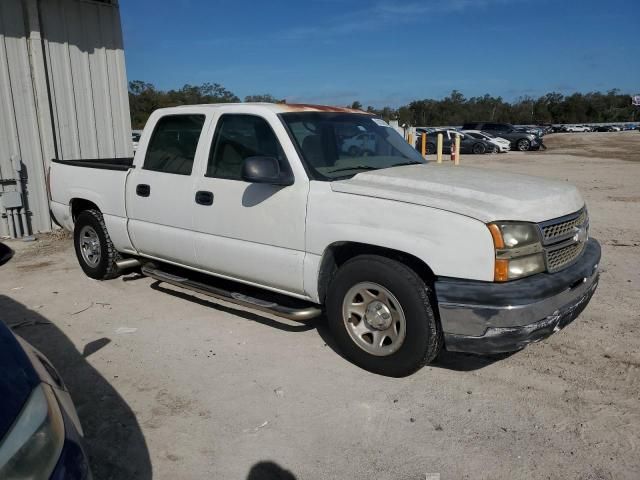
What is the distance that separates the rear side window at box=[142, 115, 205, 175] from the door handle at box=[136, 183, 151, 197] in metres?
0.18

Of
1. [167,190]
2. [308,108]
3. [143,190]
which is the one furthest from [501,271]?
[143,190]

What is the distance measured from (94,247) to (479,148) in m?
28.6

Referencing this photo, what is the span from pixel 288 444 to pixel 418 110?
342 feet

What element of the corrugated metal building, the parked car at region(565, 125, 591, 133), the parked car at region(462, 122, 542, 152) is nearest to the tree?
the parked car at region(565, 125, 591, 133)

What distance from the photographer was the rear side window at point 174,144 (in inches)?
192

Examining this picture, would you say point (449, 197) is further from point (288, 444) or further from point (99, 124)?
point (99, 124)

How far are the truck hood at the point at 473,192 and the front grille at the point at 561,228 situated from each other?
0.19 ft

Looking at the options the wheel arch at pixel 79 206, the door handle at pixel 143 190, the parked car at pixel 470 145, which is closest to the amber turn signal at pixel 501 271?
the door handle at pixel 143 190

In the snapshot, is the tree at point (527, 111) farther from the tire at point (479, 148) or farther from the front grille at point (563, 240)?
the front grille at point (563, 240)

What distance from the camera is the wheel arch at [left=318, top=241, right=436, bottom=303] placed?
3662mm

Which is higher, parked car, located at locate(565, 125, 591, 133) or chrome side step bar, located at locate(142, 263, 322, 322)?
parked car, located at locate(565, 125, 591, 133)

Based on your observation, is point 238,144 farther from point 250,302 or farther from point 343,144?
point 250,302

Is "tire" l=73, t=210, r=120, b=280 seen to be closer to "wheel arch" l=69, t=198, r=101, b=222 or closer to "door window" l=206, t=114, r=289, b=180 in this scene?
"wheel arch" l=69, t=198, r=101, b=222

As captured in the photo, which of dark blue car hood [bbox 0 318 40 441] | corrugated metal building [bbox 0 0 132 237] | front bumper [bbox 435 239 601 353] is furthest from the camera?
corrugated metal building [bbox 0 0 132 237]
